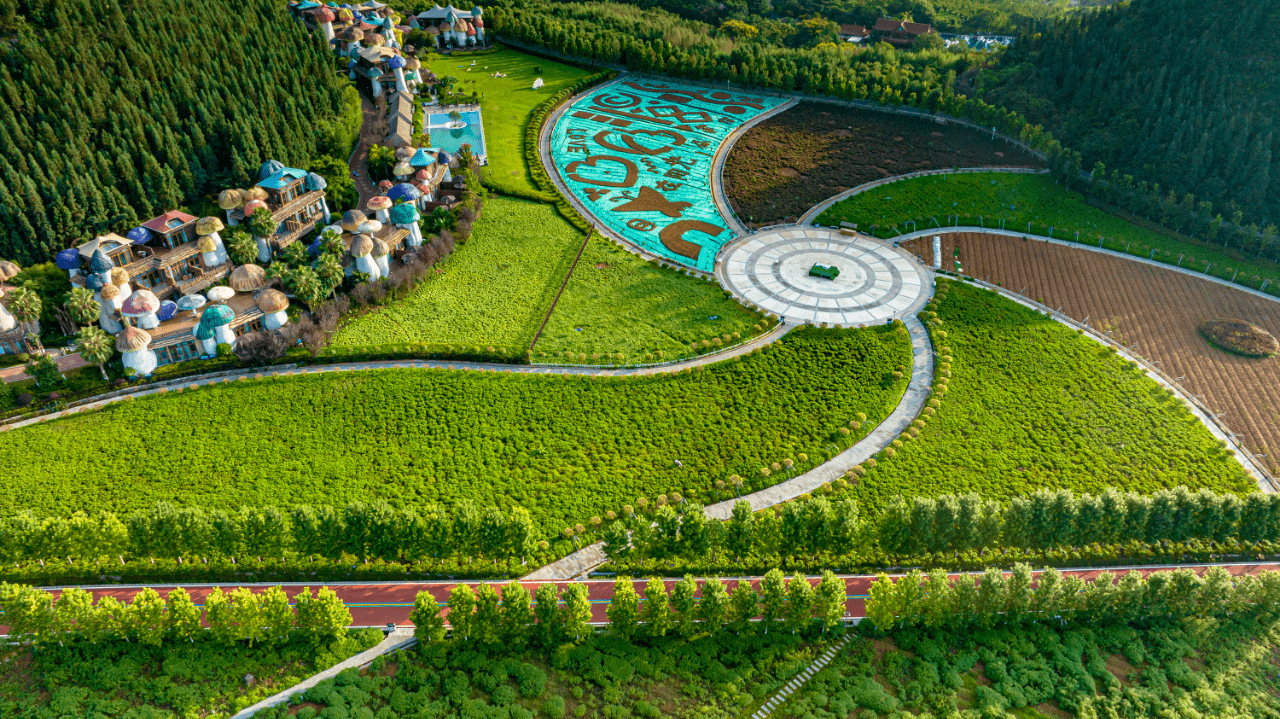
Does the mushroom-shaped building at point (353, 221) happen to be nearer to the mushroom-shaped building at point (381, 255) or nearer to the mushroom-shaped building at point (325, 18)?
the mushroom-shaped building at point (381, 255)

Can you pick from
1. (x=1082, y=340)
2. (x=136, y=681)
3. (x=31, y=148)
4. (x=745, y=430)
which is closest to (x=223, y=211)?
(x=31, y=148)

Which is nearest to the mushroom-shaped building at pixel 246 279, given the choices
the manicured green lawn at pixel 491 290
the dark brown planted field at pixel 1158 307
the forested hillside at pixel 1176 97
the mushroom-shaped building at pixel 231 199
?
the manicured green lawn at pixel 491 290

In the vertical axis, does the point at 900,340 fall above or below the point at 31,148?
below

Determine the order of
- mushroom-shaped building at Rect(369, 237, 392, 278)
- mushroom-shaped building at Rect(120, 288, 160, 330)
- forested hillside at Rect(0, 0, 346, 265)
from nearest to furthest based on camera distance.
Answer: mushroom-shaped building at Rect(120, 288, 160, 330) < forested hillside at Rect(0, 0, 346, 265) < mushroom-shaped building at Rect(369, 237, 392, 278)

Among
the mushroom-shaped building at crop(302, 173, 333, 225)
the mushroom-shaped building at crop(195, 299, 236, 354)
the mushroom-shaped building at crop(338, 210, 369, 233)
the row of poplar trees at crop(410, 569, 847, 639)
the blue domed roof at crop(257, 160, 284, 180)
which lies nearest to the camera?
the row of poplar trees at crop(410, 569, 847, 639)

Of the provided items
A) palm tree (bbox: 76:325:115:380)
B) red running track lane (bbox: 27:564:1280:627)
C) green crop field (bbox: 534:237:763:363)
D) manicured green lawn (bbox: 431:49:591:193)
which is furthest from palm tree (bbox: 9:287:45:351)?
manicured green lawn (bbox: 431:49:591:193)

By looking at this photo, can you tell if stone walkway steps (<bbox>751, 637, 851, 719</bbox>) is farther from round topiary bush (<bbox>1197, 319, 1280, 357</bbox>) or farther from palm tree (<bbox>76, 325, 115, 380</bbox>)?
palm tree (<bbox>76, 325, 115, 380</bbox>)

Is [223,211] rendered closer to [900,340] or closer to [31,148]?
[31,148]
